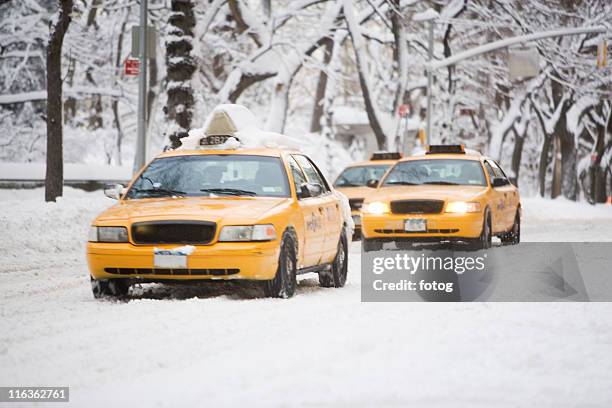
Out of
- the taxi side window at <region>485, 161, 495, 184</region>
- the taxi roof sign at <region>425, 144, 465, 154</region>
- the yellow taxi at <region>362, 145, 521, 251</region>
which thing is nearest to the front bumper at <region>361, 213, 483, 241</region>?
the yellow taxi at <region>362, 145, 521, 251</region>

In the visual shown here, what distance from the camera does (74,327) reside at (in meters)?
9.05

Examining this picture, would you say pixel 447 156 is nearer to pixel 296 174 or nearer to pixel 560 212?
pixel 296 174

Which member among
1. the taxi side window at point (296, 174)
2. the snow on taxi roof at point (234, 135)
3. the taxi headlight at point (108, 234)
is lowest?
the taxi headlight at point (108, 234)

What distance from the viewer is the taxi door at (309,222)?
1188cm

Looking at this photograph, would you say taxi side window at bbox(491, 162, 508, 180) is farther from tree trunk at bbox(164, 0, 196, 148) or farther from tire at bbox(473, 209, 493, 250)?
tree trunk at bbox(164, 0, 196, 148)

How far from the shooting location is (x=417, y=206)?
58.1ft

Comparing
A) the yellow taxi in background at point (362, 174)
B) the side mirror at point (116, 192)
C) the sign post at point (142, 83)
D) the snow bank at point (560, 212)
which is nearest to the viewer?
the side mirror at point (116, 192)

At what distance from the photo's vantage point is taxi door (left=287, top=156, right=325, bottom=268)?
11.9 meters

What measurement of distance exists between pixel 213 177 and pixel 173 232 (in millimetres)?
1347

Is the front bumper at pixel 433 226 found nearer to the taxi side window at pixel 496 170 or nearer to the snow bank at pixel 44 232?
the taxi side window at pixel 496 170

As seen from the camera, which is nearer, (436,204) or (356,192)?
(436,204)

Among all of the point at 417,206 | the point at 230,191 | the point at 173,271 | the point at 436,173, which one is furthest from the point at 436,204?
the point at 173,271

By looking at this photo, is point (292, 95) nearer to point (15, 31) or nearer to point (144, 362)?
point (15, 31)

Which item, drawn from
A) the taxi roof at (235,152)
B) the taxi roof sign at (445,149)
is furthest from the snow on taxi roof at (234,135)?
the taxi roof sign at (445,149)
